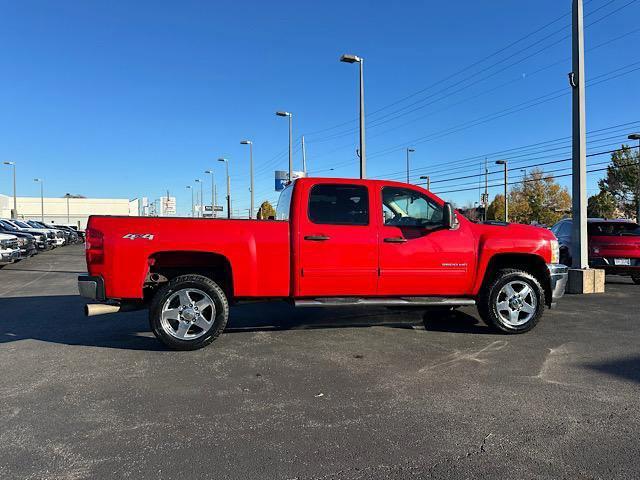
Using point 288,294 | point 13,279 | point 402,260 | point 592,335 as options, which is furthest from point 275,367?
point 13,279

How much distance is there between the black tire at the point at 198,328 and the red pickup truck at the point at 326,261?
1cm

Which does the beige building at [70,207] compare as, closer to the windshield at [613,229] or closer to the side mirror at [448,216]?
the windshield at [613,229]

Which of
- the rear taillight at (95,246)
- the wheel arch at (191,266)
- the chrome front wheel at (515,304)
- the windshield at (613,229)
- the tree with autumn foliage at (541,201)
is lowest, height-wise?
the chrome front wheel at (515,304)

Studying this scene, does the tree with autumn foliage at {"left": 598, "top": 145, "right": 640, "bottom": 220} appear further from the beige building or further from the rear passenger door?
the beige building

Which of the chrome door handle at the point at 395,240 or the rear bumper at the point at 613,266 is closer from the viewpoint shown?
the chrome door handle at the point at 395,240

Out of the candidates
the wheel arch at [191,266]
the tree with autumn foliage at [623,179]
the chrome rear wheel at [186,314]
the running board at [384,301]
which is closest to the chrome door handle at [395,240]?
the running board at [384,301]

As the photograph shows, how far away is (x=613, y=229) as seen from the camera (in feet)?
35.7

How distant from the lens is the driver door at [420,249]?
18.8ft

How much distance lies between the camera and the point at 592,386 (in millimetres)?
4215

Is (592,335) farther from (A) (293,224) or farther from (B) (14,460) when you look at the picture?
(B) (14,460)

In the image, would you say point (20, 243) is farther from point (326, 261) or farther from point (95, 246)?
point (326, 261)

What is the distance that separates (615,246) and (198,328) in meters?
9.83

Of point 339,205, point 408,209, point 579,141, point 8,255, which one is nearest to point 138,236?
point 339,205

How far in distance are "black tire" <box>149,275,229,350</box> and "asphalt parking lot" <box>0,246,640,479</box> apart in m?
0.18
